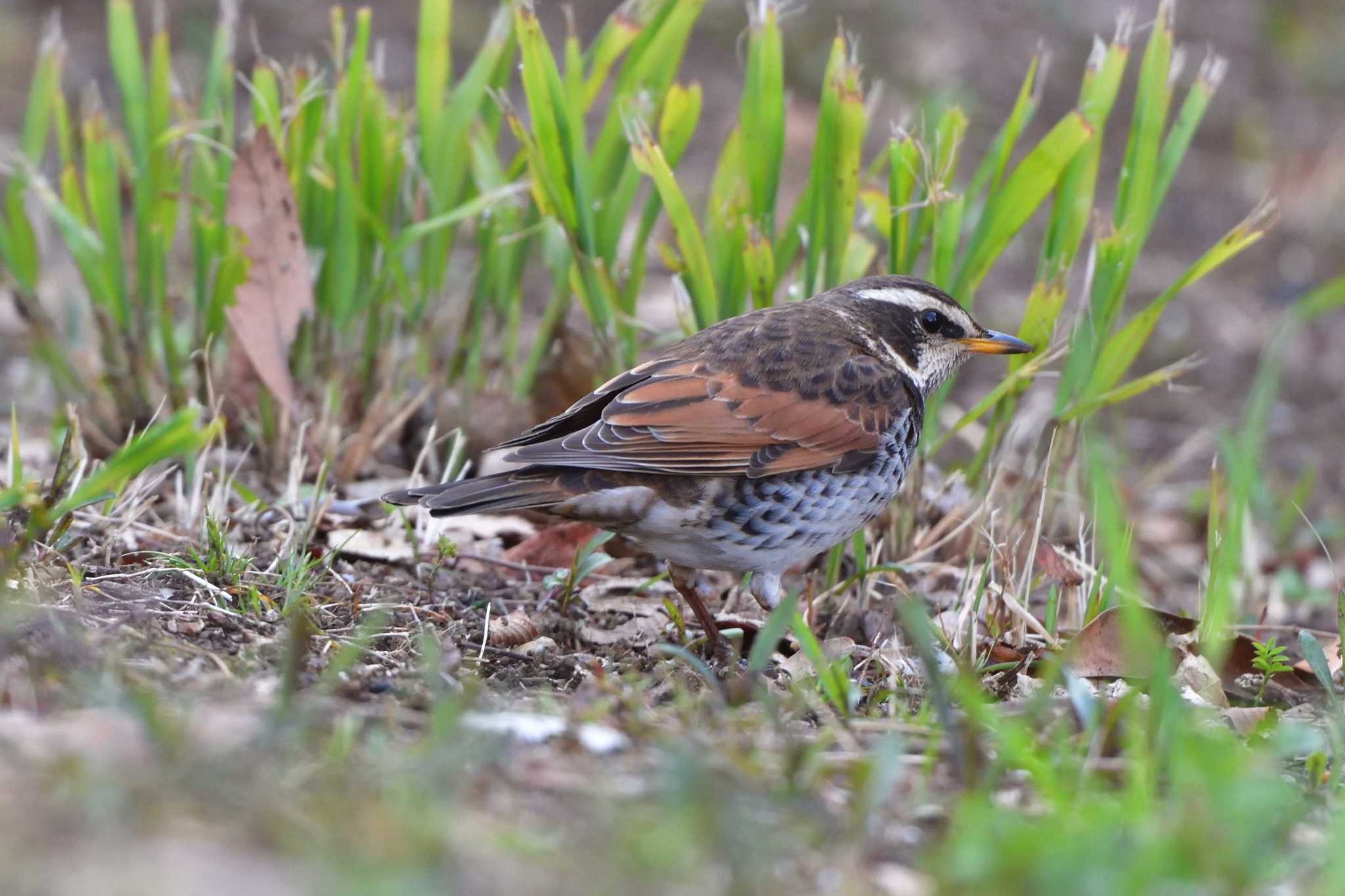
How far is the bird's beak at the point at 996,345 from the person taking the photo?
532cm

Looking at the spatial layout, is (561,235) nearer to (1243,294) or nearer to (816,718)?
(816,718)

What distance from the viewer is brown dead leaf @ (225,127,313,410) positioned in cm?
557

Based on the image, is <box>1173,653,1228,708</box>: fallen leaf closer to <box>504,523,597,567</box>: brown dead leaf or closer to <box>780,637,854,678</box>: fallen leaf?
<box>780,637,854,678</box>: fallen leaf

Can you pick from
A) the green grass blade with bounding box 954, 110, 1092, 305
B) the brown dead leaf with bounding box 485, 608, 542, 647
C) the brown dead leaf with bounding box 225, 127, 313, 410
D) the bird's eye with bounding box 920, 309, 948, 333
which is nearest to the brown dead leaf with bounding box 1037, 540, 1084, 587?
the bird's eye with bounding box 920, 309, 948, 333

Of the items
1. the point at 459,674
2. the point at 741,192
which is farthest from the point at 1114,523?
the point at 741,192

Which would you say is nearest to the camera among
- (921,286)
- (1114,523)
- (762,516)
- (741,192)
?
(1114,523)

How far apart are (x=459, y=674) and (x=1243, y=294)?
7.60m

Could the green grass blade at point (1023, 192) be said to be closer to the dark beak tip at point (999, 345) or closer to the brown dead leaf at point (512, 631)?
the dark beak tip at point (999, 345)

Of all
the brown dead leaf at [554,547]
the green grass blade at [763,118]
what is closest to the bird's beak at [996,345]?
the green grass blade at [763,118]

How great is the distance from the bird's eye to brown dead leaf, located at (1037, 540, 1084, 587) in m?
0.84

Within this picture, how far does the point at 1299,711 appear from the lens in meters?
4.55

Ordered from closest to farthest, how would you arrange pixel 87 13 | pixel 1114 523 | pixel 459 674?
1. pixel 1114 523
2. pixel 459 674
3. pixel 87 13

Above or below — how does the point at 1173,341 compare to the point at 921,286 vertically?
below

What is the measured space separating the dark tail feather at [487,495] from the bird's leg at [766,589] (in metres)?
0.77
